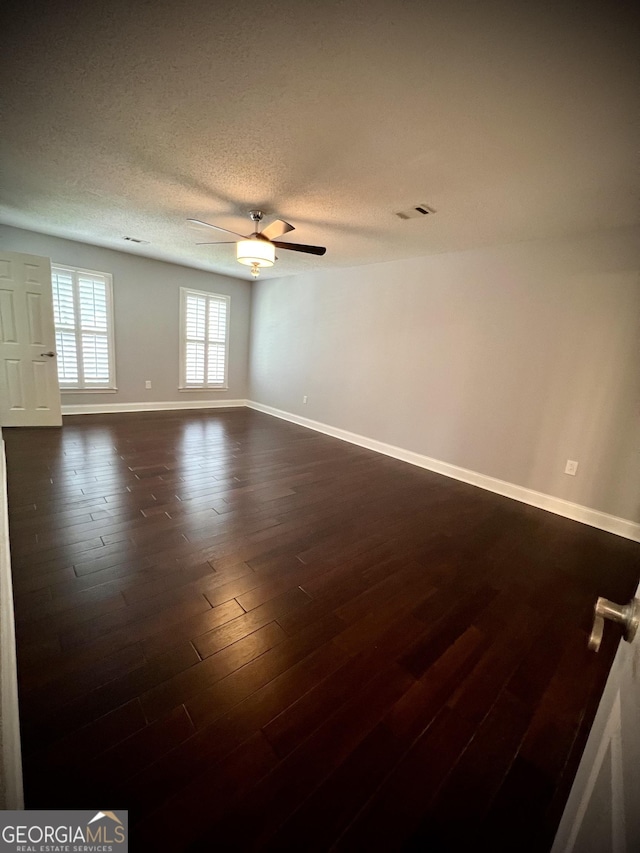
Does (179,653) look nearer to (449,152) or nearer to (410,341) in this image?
(449,152)

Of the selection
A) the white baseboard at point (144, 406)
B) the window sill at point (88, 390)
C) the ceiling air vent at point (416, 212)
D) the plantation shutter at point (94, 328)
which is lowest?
the white baseboard at point (144, 406)

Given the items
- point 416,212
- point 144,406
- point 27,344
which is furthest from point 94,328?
point 416,212

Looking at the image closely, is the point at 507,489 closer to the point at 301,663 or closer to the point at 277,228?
the point at 301,663

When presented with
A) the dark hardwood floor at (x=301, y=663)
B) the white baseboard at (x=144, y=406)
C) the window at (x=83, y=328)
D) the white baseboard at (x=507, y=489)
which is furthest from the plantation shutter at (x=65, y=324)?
the white baseboard at (x=507, y=489)

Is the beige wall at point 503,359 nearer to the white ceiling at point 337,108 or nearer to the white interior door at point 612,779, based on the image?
the white ceiling at point 337,108

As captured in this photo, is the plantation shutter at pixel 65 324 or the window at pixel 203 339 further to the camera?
the window at pixel 203 339

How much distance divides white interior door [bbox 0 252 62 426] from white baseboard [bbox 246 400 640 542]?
3773 millimetres

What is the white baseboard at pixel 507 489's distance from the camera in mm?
2766

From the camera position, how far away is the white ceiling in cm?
118

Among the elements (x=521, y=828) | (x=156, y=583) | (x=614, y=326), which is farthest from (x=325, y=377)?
(x=521, y=828)

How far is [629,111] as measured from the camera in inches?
56.9

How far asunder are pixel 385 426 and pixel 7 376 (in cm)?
470

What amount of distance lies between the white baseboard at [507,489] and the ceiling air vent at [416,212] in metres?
2.54

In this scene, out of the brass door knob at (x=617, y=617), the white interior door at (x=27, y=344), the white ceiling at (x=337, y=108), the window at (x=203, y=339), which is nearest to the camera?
the brass door knob at (x=617, y=617)
